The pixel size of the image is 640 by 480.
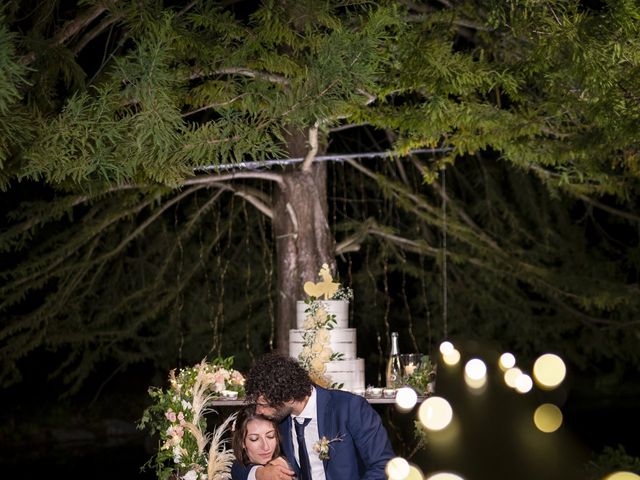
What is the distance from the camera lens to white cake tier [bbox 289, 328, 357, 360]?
24.7 feet

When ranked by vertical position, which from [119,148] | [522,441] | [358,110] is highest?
[358,110]

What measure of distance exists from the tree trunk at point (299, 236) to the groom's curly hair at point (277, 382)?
4512 millimetres

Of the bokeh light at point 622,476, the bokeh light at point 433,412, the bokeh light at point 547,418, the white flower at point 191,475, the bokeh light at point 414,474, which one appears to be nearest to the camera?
the white flower at point 191,475

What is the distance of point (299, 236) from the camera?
9.16 m

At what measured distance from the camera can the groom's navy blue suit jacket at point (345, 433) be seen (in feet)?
14.7

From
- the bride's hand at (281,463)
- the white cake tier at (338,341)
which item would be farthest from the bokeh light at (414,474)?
the bride's hand at (281,463)

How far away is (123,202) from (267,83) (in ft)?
15.3

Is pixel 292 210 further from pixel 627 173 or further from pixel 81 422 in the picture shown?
pixel 81 422

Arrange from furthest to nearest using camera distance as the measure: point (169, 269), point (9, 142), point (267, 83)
→ point (169, 269) < point (267, 83) < point (9, 142)

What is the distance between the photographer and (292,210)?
360 inches

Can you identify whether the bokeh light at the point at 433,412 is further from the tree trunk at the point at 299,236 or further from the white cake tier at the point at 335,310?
the tree trunk at the point at 299,236

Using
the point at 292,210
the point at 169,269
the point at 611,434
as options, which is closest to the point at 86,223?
the point at 292,210

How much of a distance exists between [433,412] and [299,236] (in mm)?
2192

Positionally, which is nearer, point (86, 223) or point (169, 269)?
point (86, 223)
